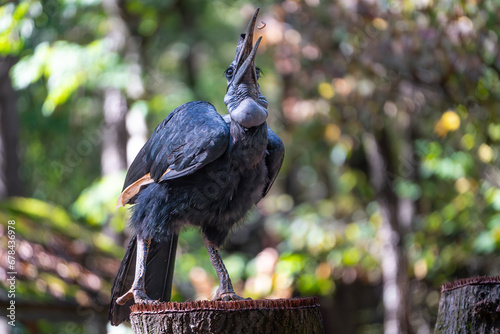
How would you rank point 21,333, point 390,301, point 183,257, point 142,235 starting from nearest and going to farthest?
point 142,235, point 390,301, point 183,257, point 21,333

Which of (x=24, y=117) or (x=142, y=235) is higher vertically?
(x=24, y=117)

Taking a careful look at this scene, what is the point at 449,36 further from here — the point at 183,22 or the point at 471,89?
the point at 183,22

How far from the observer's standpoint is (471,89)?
566 cm

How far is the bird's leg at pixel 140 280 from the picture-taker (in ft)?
10.8

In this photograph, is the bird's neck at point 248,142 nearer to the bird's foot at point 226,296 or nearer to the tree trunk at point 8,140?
the bird's foot at point 226,296

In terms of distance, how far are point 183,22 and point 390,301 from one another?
6.98m

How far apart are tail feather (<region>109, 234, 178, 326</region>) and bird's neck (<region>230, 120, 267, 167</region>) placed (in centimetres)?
77

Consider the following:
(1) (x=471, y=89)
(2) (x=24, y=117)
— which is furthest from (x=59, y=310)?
(2) (x=24, y=117)

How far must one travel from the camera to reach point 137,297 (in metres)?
3.27

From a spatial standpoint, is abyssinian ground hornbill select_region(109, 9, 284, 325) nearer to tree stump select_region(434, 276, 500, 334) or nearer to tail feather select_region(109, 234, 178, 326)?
tail feather select_region(109, 234, 178, 326)

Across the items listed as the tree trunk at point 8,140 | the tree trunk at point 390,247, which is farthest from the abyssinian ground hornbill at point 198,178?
the tree trunk at point 8,140

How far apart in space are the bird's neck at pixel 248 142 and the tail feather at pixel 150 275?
77 cm

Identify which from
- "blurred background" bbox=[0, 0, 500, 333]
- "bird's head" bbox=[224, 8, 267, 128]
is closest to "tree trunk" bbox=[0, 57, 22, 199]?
"blurred background" bbox=[0, 0, 500, 333]

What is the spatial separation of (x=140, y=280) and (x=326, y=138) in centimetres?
499
